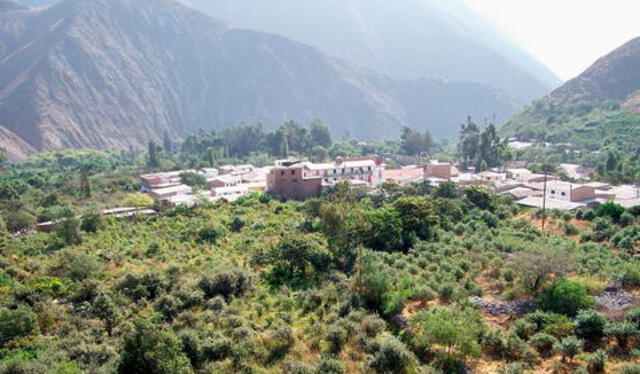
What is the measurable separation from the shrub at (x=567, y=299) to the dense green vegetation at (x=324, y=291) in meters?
0.05

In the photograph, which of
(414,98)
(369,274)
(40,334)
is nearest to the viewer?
(40,334)

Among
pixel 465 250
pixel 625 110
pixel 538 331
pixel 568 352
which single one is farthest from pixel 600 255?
pixel 625 110

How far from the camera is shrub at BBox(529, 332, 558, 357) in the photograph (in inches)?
612

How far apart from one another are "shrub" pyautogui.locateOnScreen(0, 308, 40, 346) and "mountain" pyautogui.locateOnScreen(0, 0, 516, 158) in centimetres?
9744

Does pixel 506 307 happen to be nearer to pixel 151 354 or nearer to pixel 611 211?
pixel 151 354

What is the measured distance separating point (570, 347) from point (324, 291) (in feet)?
33.6

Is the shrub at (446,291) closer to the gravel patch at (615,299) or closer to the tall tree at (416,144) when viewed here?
the gravel patch at (615,299)

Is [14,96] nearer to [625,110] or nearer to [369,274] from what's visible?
[369,274]

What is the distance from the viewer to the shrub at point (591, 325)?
15.8 m

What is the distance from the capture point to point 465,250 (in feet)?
85.9

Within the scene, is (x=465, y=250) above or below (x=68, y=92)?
below

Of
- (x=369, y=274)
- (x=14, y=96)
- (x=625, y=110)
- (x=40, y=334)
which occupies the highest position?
(x=14, y=96)

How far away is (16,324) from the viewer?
17953mm

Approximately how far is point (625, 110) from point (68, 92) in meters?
121
